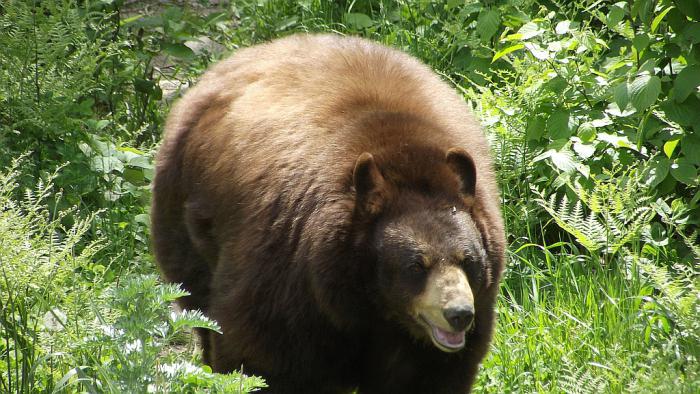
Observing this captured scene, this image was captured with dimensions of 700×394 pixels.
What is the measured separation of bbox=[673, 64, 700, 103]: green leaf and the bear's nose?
235 cm

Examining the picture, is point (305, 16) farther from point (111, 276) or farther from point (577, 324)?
point (577, 324)

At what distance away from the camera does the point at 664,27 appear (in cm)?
644

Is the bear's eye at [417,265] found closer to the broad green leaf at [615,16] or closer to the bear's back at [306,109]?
the bear's back at [306,109]

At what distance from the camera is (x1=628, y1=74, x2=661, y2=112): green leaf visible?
19.6ft

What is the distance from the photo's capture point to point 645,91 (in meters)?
5.99

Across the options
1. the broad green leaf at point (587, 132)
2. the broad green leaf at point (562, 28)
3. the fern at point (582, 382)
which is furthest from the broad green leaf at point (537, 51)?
the fern at point (582, 382)

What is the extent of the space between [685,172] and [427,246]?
7.51ft

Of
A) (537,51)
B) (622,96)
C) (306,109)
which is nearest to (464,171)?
(306,109)

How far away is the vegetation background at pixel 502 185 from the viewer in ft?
14.9

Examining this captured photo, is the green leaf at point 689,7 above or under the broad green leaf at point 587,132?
above

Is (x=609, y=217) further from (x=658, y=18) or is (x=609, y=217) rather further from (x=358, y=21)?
(x=358, y=21)

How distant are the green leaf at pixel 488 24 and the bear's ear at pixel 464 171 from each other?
10.3 feet

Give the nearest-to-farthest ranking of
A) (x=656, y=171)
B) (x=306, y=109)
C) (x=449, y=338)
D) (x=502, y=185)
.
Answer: (x=449, y=338) < (x=306, y=109) < (x=656, y=171) < (x=502, y=185)

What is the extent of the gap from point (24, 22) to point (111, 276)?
6.47 feet
